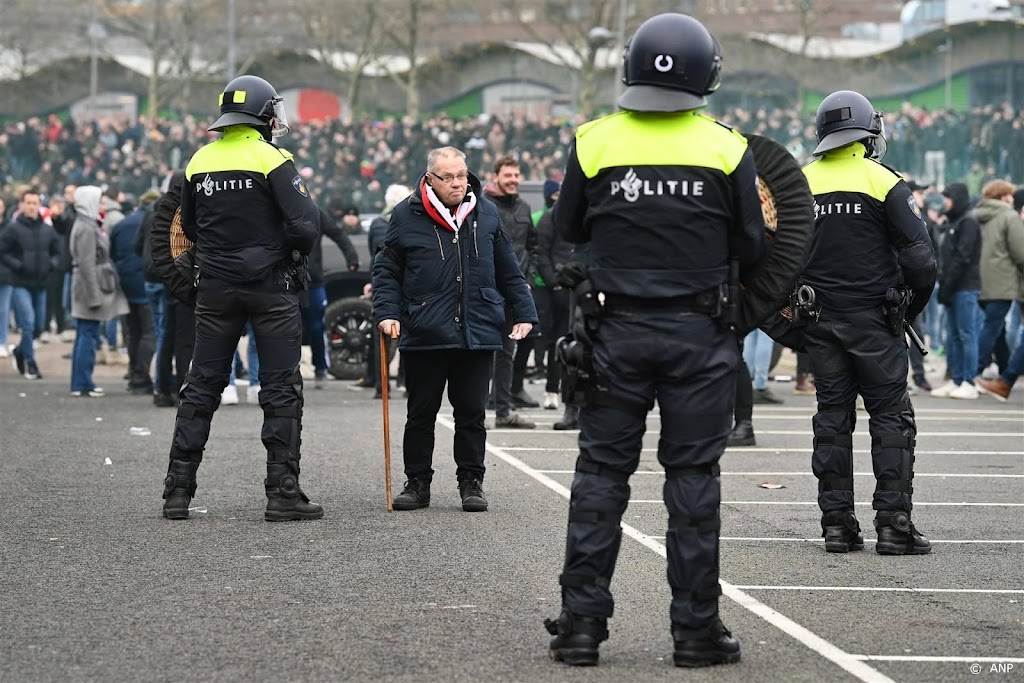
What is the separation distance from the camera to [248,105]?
881cm

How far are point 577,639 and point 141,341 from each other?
11.9 meters

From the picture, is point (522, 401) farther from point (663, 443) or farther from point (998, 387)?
point (663, 443)

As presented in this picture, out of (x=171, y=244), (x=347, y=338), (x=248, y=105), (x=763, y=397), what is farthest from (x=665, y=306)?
(x=347, y=338)

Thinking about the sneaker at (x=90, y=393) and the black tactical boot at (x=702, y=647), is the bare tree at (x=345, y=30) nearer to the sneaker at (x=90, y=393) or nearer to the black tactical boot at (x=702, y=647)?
the sneaker at (x=90, y=393)

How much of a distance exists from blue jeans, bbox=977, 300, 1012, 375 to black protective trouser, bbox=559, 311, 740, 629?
12025 millimetres

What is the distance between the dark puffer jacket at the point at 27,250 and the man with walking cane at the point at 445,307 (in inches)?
408

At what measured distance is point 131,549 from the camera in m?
7.84

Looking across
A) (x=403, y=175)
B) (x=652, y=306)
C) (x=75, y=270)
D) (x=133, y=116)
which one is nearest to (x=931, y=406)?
(x=75, y=270)

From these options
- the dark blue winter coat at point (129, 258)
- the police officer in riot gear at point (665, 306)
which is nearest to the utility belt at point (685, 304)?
the police officer in riot gear at point (665, 306)

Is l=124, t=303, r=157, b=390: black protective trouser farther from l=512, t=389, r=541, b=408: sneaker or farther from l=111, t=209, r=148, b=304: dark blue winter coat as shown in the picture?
l=512, t=389, r=541, b=408: sneaker

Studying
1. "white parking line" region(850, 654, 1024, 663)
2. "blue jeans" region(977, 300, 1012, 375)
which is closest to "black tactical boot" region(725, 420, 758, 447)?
"blue jeans" region(977, 300, 1012, 375)

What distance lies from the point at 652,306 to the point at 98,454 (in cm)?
663

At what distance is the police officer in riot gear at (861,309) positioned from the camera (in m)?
8.07

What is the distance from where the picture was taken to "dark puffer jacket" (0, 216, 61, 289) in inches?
734
